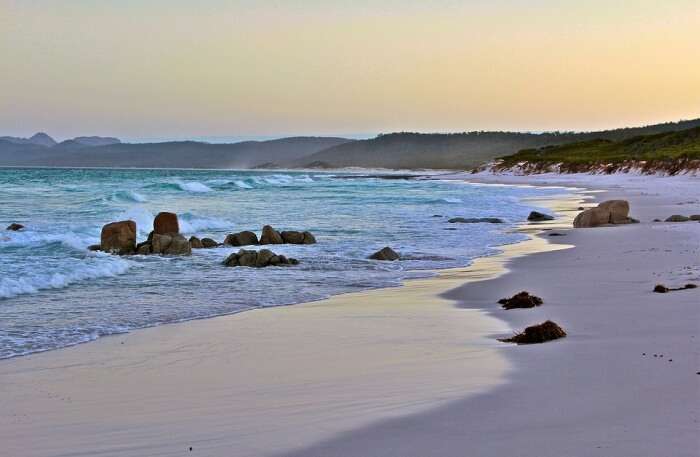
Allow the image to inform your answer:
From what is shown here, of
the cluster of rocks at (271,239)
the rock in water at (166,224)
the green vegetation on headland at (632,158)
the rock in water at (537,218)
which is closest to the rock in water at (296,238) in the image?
the cluster of rocks at (271,239)

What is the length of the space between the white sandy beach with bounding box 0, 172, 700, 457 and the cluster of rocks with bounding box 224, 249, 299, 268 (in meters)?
4.62

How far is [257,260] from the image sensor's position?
15320mm

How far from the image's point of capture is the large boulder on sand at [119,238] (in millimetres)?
17938

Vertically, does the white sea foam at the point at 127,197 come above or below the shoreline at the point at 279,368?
below

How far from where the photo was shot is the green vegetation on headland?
5961 centimetres

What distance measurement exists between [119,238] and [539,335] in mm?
12589

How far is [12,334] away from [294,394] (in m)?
4.24

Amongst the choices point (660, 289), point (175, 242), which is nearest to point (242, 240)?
point (175, 242)

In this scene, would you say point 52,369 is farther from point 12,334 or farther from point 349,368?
point 349,368

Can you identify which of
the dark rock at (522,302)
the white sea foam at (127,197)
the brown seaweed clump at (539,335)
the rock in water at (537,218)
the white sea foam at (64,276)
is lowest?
the white sea foam at (127,197)

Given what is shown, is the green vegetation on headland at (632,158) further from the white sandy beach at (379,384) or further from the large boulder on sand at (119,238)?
the white sandy beach at (379,384)

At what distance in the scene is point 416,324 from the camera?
9.02m

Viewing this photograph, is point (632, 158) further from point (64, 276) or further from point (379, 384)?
point (379, 384)

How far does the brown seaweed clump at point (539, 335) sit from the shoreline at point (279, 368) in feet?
0.78
